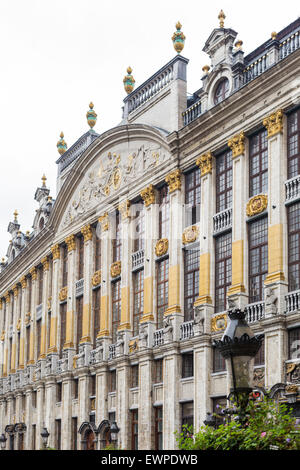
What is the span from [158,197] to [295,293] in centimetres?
1199

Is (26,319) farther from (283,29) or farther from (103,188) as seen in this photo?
(283,29)

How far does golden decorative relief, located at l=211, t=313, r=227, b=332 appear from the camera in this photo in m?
31.8

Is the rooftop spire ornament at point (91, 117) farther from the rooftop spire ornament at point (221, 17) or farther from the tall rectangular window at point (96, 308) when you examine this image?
the rooftop spire ornament at point (221, 17)

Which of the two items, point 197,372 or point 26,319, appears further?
point 26,319

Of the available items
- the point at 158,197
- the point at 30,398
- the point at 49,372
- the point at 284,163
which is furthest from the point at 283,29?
the point at 30,398

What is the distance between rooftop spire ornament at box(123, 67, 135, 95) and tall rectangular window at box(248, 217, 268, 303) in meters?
14.4

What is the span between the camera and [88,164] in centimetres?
4531

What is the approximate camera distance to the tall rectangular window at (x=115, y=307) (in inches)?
1597

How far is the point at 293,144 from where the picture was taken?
29.8 m

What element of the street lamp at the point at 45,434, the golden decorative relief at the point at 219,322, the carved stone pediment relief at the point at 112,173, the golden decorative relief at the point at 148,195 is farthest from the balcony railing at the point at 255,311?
the street lamp at the point at 45,434

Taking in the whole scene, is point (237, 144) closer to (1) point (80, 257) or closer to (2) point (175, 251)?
(2) point (175, 251)

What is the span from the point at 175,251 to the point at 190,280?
4.95 ft

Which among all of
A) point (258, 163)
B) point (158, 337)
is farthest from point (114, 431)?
point (258, 163)

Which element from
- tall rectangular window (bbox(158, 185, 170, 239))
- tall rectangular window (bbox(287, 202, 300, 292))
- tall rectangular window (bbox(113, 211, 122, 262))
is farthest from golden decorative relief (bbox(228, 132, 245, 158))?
tall rectangular window (bbox(113, 211, 122, 262))
